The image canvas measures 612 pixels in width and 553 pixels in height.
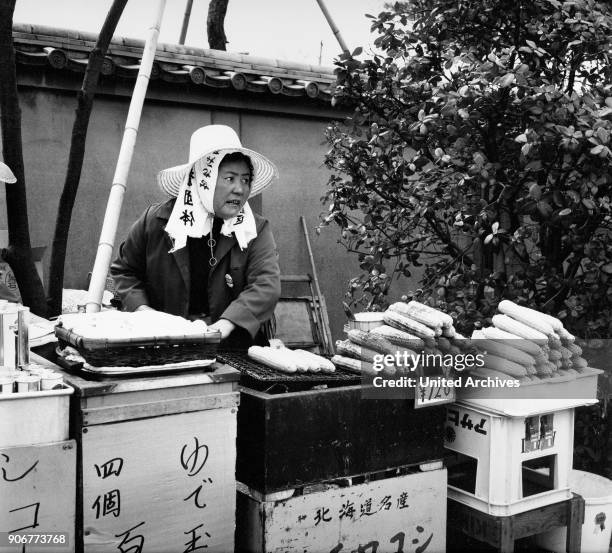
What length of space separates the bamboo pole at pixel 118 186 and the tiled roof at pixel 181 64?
88 centimetres

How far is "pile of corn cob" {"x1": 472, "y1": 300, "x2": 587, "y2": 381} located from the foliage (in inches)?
32.8

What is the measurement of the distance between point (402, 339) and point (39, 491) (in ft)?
6.28

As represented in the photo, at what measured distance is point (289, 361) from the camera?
11.5 ft

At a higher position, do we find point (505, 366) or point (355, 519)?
point (505, 366)

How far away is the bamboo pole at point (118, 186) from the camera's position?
219 inches

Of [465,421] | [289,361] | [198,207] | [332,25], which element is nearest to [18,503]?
[289,361]

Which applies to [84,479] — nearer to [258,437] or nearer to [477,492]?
[258,437]

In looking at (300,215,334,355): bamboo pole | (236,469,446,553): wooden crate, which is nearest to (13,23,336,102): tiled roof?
(300,215,334,355): bamboo pole

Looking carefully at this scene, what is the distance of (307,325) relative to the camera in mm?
8180

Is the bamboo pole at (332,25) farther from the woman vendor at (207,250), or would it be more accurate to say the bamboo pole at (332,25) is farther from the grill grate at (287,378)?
the grill grate at (287,378)

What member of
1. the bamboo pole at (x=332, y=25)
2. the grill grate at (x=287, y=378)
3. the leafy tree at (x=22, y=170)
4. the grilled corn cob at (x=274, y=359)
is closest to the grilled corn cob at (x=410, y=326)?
the grill grate at (x=287, y=378)

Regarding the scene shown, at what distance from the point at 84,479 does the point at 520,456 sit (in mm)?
2265

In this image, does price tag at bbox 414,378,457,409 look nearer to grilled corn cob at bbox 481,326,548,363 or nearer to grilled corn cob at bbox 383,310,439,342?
grilled corn cob at bbox 383,310,439,342

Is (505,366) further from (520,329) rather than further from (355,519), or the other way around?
(355,519)
